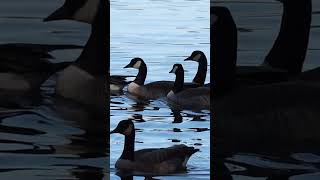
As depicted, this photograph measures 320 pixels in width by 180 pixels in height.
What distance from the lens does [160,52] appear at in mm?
6000

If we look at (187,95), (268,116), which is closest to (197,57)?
(187,95)

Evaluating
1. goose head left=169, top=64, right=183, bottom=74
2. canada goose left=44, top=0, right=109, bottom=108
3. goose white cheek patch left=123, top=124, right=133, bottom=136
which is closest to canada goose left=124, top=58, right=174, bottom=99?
goose head left=169, top=64, right=183, bottom=74

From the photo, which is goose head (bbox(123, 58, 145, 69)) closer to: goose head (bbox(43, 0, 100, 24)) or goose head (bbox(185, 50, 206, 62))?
goose head (bbox(185, 50, 206, 62))

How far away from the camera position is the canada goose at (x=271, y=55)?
1.52 metres

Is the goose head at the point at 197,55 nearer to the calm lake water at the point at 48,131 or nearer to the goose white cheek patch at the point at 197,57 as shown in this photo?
the goose white cheek patch at the point at 197,57

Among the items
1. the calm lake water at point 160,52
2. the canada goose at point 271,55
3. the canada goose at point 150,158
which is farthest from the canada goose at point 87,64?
the canada goose at point 150,158

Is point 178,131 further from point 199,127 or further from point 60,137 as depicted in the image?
point 60,137

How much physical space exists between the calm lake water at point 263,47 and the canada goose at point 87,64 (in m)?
0.24

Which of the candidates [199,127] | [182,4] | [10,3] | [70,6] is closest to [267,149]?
[70,6]

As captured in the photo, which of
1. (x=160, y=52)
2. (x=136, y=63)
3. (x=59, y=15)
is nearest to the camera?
(x=59, y=15)

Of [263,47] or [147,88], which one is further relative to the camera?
[147,88]

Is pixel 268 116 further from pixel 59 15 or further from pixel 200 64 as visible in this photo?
pixel 200 64

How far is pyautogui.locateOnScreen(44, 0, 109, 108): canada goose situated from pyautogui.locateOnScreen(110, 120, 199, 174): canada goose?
2.55m

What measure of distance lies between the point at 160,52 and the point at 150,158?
1910 mm
